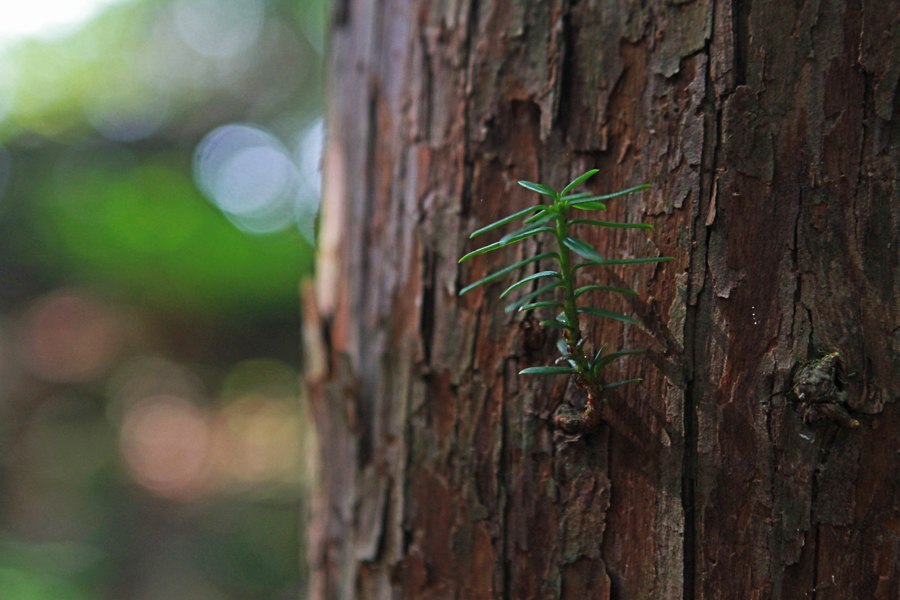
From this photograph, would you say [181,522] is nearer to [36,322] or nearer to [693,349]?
[36,322]

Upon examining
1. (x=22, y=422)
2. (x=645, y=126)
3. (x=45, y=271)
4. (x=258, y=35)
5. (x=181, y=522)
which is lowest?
(x=181, y=522)

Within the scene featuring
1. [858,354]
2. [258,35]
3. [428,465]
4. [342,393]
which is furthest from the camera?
[258,35]

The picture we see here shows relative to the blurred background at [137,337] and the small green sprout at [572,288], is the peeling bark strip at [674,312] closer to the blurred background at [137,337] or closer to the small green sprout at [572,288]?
the small green sprout at [572,288]

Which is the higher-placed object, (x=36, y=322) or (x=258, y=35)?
(x=258, y=35)

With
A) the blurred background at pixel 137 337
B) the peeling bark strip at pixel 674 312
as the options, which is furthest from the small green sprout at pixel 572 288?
the blurred background at pixel 137 337

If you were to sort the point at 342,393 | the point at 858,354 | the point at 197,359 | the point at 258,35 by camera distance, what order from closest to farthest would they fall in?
the point at 858,354 → the point at 342,393 → the point at 197,359 → the point at 258,35

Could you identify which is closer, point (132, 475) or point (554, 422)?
point (554, 422)

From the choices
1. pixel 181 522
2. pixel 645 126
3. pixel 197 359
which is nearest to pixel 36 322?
pixel 197 359
